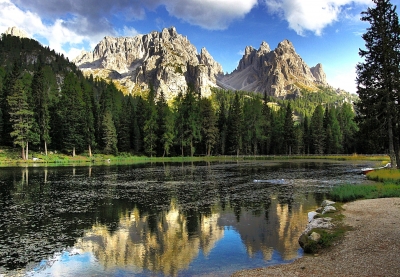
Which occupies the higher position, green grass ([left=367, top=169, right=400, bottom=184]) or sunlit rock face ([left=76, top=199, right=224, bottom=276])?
green grass ([left=367, top=169, right=400, bottom=184])

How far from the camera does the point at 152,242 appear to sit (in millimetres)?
16156

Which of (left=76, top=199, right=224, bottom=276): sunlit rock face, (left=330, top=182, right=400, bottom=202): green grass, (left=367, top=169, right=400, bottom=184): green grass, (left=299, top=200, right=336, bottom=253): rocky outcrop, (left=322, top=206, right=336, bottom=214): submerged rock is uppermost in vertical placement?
(left=367, top=169, right=400, bottom=184): green grass

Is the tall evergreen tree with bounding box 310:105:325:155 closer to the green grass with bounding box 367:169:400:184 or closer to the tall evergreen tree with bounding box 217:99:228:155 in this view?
the tall evergreen tree with bounding box 217:99:228:155

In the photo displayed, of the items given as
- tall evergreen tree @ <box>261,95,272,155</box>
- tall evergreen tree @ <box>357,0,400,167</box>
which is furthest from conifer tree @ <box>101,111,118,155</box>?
tall evergreen tree @ <box>357,0,400,167</box>

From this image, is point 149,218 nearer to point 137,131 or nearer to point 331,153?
point 137,131

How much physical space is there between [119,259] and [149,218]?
7745 millimetres

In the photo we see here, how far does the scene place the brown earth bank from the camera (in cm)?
1066

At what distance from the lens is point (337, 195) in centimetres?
2716

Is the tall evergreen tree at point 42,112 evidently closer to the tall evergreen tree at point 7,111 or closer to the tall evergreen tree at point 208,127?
the tall evergreen tree at point 7,111

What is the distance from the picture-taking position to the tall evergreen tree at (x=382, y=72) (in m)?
40.8

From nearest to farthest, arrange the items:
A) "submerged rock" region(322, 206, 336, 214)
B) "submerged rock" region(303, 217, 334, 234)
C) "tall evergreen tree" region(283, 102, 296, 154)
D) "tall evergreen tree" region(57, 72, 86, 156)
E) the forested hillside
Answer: "submerged rock" region(303, 217, 334, 234) < "submerged rock" region(322, 206, 336, 214) < the forested hillside < "tall evergreen tree" region(57, 72, 86, 156) < "tall evergreen tree" region(283, 102, 296, 154)

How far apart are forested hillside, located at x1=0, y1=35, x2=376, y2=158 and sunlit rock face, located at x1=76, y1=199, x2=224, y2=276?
7167 centimetres

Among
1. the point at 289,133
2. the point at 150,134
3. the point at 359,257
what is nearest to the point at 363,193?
the point at 359,257

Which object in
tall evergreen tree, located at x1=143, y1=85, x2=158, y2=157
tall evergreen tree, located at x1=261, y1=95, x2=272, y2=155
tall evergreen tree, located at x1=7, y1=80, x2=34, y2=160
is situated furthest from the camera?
tall evergreen tree, located at x1=261, y1=95, x2=272, y2=155
